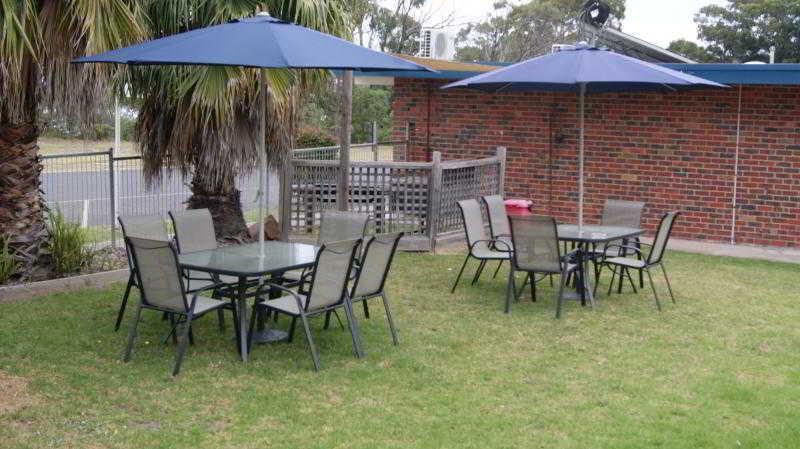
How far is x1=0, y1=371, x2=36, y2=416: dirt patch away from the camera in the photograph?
18.1 feet

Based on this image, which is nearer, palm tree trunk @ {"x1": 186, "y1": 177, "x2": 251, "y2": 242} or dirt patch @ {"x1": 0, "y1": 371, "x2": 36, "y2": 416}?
dirt patch @ {"x1": 0, "y1": 371, "x2": 36, "y2": 416}

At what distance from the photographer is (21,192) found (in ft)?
28.5

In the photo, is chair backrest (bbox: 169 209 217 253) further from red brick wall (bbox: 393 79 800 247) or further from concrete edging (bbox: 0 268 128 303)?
red brick wall (bbox: 393 79 800 247)

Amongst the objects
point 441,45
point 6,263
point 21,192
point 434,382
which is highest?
point 441,45

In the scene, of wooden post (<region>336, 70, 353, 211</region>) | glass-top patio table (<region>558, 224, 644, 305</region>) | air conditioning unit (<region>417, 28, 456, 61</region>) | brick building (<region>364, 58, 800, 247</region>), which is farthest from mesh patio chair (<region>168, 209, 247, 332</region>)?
air conditioning unit (<region>417, 28, 456, 61</region>)

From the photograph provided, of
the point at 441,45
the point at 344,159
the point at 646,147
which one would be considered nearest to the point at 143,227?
the point at 344,159

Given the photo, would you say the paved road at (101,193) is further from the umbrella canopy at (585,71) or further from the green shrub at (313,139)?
the green shrub at (313,139)

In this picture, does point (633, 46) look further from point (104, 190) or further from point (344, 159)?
point (104, 190)

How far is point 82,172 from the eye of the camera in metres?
10.8

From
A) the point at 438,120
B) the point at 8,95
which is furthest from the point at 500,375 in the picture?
the point at 438,120

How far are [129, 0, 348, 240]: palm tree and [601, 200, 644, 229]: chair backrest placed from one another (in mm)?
3523

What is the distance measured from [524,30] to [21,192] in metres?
34.3

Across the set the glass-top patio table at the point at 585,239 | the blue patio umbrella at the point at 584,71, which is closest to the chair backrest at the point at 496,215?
the glass-top patio table at the point at 585,239

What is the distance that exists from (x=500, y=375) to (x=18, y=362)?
3.30 meters
